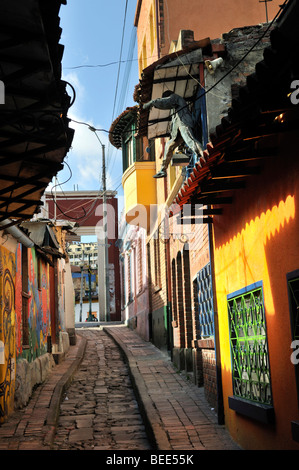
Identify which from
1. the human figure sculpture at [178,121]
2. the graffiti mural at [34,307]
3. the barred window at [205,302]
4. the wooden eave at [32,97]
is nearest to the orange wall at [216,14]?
the human figure sculpture at [178,121]

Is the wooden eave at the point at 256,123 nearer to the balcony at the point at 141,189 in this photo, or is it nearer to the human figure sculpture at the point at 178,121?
the human figure sculpture at the point at 178,121

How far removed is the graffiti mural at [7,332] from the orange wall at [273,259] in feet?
13.1

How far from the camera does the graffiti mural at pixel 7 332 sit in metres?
9.45

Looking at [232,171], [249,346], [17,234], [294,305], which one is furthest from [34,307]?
[294,305]

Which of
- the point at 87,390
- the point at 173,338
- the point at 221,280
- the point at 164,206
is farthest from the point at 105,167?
the point at 221,280

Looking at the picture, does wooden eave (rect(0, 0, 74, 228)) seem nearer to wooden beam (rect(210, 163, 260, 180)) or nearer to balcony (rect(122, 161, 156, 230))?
wooden beam (rect(210, 163, 260, 180))

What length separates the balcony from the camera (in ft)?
57.0

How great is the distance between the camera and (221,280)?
8.66m

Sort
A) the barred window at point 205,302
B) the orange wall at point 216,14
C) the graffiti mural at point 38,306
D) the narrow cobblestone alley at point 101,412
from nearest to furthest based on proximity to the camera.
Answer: the narrow cobblestone alley at point 101,412, the barred window at point 205,302, the graffiti mural at point 38,306, the orange wall at point 216,14

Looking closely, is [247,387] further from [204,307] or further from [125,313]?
[125,313]

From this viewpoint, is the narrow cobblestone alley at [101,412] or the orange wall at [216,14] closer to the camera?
the narrow cobblestone alley at [101,412]

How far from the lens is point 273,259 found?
6031mm
